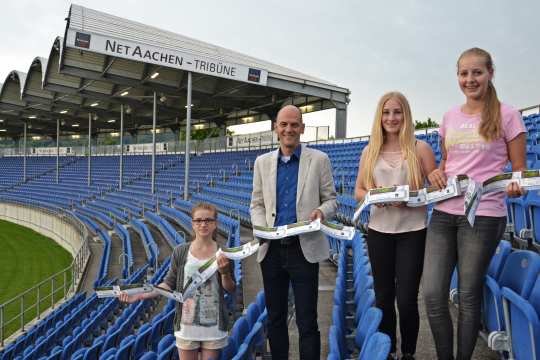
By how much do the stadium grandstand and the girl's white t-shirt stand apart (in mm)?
189

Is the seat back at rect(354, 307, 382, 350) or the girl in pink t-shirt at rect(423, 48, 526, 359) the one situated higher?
the girl in pink t-shirt at rect(423, 48, 526, 359)

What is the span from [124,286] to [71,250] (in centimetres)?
1516

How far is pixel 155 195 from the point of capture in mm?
16750

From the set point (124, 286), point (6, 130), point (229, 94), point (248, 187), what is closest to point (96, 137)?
point (6, 130)

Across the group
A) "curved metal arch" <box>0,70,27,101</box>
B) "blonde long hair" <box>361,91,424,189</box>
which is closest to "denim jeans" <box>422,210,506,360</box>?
"blonde long hair" <box>361,91,424,189</box>

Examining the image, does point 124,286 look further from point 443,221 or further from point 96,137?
point 96,137

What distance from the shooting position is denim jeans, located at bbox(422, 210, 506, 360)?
6.29 ft

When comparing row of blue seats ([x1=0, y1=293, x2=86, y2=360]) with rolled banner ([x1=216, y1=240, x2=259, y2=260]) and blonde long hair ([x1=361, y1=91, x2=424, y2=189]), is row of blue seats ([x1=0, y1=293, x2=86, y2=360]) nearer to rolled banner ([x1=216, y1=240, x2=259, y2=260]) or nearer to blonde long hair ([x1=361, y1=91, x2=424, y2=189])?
rolled banner ([x1=216, y1=240, x2=259, y2=260])

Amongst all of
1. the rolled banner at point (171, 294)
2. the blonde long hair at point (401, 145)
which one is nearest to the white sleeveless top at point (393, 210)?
the blonde long hair at point (401, 145)

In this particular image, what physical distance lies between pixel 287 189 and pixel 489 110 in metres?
1.02

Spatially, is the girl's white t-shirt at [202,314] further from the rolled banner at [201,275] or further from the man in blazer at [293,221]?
the man in blazer at [293,221]

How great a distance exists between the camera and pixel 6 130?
38.3m

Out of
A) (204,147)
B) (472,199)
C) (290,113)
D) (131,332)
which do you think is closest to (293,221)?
(290,113)

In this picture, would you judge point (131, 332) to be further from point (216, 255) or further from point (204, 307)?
point (216, 255)
